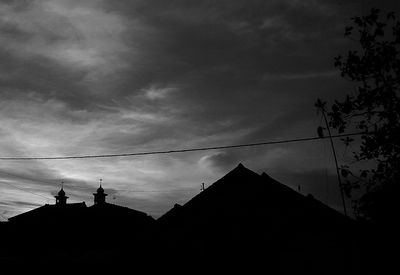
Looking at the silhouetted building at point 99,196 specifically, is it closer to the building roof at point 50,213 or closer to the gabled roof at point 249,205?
the building roof at point 50,213

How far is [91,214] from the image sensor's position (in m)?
42.6

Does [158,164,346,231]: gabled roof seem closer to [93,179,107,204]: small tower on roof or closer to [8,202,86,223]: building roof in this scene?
[8,202,86,223]: building roof

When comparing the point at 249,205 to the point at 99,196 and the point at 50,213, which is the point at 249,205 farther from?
the point at 99,196

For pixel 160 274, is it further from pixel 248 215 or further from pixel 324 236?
pixel 324 236

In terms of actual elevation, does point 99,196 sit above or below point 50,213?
above

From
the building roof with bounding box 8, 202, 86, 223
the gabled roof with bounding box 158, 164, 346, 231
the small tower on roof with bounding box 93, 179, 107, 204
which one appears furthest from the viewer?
the small tower on roof with bounding box 93, 179, 107, 204

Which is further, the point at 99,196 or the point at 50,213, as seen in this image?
the point at 99,196

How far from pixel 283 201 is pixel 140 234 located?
18.1 feet

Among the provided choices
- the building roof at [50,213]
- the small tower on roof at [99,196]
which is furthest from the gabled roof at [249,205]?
the small tower on roof at [99,196]

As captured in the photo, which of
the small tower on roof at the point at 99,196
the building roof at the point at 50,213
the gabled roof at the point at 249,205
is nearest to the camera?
the gabled roof at the point at 249,205

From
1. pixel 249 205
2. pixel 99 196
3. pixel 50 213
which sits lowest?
pixel 249 205

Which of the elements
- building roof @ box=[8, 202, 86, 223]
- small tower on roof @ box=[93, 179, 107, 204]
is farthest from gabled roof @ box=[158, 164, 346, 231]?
small tower on roof @ box=[93, 179, 107, 204]

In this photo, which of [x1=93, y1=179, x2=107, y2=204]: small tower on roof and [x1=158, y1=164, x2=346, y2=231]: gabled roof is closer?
[x1=158, y1=164, x2=346, y2=231]: gabled roof

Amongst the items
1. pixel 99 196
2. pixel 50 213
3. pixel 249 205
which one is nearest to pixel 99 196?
pixel 99 196
